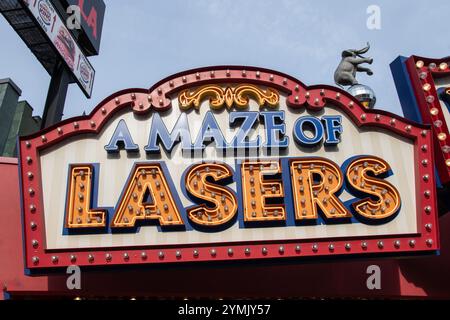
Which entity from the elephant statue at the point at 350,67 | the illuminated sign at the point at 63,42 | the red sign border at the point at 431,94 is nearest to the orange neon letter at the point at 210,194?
the red sign border at the point at 431,94

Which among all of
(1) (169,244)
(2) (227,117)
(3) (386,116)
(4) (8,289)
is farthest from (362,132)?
(4) (8,289)

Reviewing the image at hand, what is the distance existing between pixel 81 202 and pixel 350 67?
186 inches

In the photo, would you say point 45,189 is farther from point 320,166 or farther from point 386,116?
point 386,116

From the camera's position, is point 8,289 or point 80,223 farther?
point 8,289

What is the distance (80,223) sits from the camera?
229 inches

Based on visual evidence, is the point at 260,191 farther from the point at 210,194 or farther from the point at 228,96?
the point at 228,96

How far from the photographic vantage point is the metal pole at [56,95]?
11898 millimetres

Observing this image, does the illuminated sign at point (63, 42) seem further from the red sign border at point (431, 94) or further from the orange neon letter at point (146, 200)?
the red sign border at point (431, 94)

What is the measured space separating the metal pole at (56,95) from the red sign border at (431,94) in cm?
821

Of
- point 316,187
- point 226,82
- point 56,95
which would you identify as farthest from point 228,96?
point 56,95

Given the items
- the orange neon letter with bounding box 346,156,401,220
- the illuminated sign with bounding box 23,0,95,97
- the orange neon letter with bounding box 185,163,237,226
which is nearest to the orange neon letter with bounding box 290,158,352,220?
the orange neon letter with bounding box 346,156,401,220

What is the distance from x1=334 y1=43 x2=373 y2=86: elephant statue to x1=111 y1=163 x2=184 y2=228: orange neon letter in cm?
358

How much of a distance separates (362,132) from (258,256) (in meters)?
2.14

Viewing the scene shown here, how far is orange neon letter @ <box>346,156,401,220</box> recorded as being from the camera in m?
5.91
